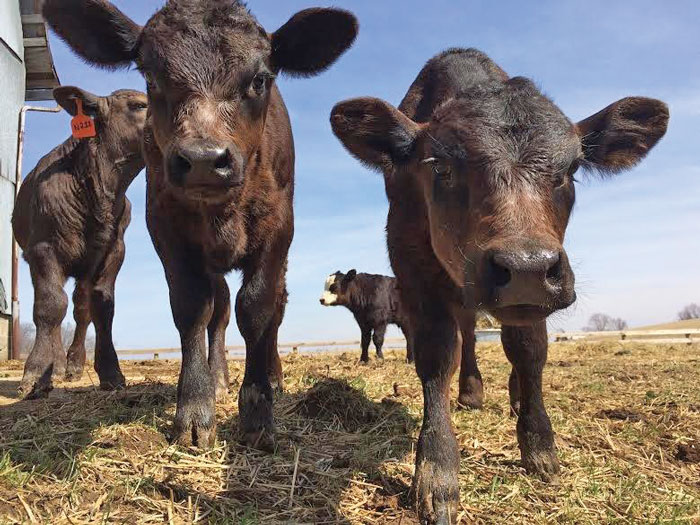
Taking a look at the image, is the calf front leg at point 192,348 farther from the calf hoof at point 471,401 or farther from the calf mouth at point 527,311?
the calf hoof at point 471,401

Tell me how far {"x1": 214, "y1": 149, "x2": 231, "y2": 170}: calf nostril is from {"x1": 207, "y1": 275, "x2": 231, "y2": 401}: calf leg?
215 cm

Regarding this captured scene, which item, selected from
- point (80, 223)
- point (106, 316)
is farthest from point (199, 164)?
point (106, 316)

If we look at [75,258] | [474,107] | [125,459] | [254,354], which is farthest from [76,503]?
[75,258]

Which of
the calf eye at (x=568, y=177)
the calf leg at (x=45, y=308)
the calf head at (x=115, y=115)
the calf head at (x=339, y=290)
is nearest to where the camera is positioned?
the calf eye at (x=568, y=177)

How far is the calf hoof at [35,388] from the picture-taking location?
16.3ft

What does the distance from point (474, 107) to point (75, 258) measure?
171 inches

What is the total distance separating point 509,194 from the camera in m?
2.71

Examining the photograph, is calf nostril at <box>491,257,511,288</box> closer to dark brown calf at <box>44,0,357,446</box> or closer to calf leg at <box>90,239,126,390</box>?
dark brown calf at <box>44,0,357,446</box>

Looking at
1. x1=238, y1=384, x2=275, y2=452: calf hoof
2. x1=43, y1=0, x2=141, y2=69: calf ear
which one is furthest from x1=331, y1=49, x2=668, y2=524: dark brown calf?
x1=43, y1=0, x2=141, y2=69: calf ear

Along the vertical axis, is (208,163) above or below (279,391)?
above

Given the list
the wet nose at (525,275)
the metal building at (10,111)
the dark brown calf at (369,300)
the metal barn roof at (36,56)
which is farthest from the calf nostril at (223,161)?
the dark brown calf at (369,300)

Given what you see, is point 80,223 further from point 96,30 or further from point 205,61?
point 205,61

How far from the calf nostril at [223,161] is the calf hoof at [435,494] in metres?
1.69

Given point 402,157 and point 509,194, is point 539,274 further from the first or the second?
point 402,157
